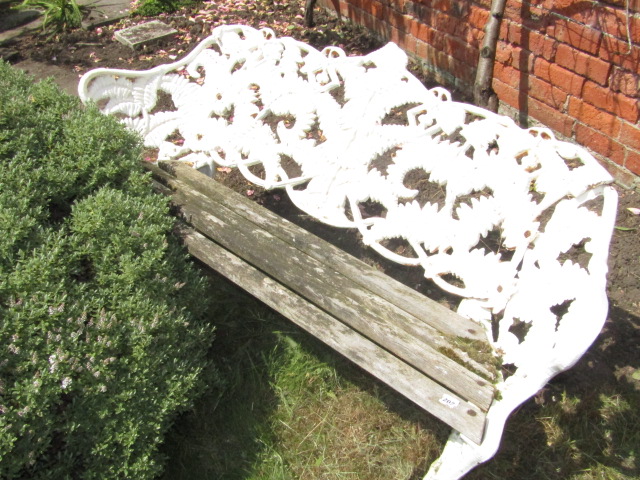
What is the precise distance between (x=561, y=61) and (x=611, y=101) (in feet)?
1.24

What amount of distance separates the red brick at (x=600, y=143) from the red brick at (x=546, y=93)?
0.18m

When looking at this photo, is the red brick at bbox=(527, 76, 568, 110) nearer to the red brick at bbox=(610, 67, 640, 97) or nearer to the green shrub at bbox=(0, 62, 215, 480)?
the red brick at bbox=(610, 67, 640, 97)

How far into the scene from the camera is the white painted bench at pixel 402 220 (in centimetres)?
192

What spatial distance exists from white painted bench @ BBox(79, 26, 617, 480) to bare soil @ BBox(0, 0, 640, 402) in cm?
19

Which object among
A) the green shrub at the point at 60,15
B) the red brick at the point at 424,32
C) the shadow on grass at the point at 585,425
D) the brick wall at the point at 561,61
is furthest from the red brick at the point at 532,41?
the green shrub at the point at 60,15

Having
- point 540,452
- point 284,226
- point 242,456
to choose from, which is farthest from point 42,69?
point 540,452

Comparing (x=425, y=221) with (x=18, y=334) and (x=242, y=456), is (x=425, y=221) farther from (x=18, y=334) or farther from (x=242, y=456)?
(x=18, y=334)

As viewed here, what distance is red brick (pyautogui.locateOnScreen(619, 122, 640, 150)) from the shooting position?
3.17m

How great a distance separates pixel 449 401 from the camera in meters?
1.87

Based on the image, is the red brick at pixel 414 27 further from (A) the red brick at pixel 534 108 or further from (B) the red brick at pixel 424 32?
(A) the red brick at pixel 534 108

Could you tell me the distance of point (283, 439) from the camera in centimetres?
254

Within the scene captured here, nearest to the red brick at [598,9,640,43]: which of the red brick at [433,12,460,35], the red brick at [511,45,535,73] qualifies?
the red brick at [511,45,535,73]

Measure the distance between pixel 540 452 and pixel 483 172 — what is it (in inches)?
44.0

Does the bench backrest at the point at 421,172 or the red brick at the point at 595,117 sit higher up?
the bench backrest at the point at 421,172
